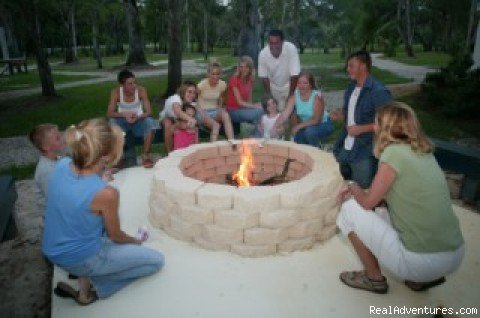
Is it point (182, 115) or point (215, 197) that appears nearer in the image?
point (215, 197)

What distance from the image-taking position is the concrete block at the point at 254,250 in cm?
340

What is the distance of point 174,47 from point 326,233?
9668 mm

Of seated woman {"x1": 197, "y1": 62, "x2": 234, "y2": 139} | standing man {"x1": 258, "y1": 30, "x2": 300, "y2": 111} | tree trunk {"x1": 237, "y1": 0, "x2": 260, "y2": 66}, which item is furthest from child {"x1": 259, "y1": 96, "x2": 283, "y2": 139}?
tree trunk {"x1": 237, "y1": 0, "x2": 260, "y2": 66}

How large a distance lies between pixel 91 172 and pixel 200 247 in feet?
4.35

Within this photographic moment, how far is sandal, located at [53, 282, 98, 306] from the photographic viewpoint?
2.88m

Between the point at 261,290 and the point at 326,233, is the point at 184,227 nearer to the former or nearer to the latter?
the point at 261,290

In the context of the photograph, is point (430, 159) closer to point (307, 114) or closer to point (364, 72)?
point (364, 72)

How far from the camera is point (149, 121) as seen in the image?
5871mm

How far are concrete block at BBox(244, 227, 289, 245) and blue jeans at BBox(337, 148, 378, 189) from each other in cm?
139

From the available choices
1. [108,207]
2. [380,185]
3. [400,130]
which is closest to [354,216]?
[380,185]

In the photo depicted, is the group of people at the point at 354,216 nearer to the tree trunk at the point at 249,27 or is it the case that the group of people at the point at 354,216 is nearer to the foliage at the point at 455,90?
the foliage at the point at 455,90

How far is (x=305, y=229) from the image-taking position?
346cm

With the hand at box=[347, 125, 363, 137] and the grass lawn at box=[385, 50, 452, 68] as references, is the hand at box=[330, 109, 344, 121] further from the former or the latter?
the grass lawn at box=[385, 50, 452, 68]

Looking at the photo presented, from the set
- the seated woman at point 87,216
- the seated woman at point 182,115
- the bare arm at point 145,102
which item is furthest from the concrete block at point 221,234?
the bare arm at point 145,102
